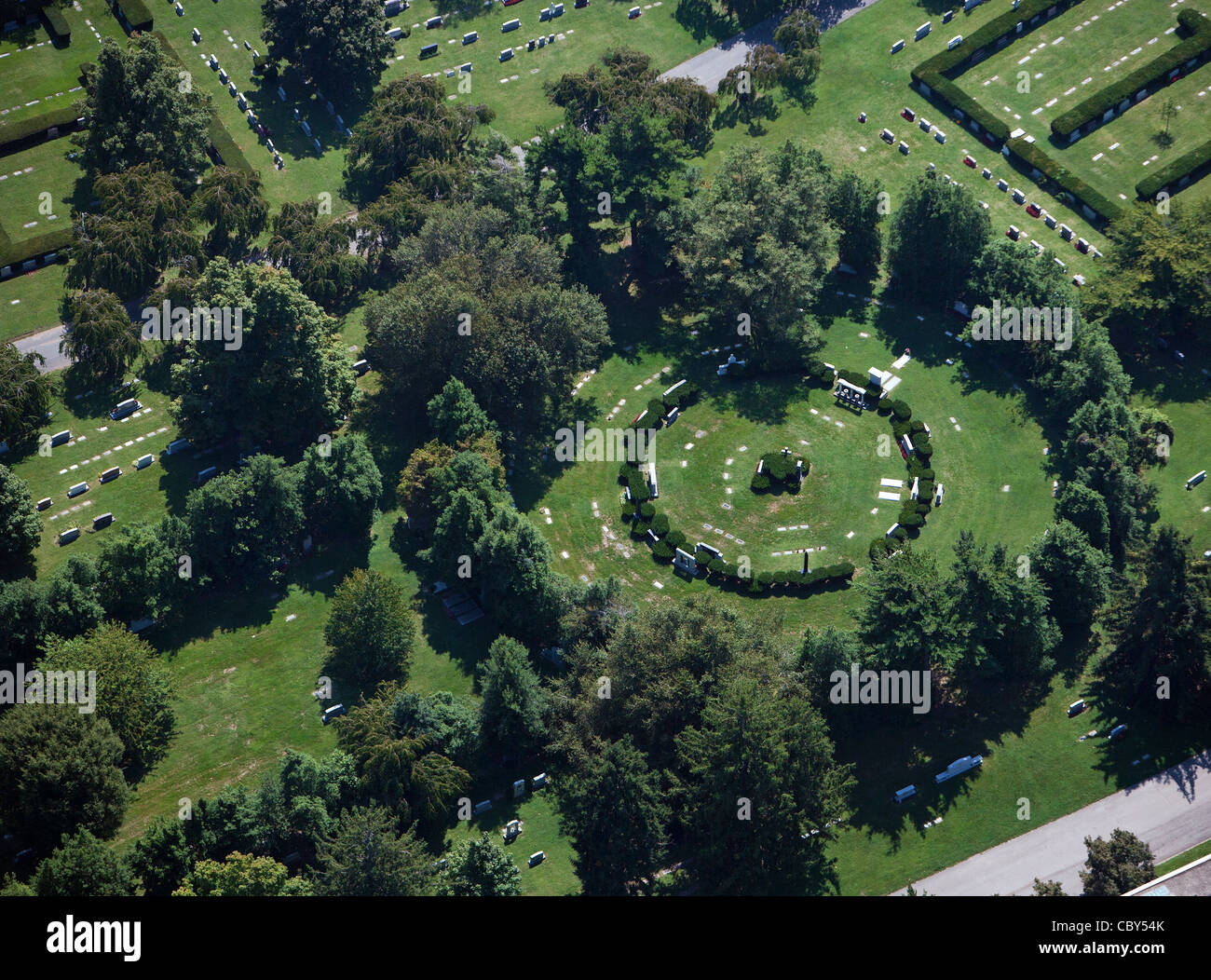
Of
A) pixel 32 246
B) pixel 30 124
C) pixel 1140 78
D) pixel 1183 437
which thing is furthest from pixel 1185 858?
pixel 30 124

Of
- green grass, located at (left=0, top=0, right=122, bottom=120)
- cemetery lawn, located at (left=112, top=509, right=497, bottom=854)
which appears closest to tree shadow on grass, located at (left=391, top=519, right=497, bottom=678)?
cemetery lawn, located at (left=112, top=509, right=497, bottom=854)

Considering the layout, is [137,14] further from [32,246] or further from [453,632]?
[453,632]

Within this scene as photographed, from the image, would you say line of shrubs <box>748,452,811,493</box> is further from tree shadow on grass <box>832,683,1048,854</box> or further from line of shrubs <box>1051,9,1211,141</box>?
line of shrubs <box>1051,9,1211,141</box>

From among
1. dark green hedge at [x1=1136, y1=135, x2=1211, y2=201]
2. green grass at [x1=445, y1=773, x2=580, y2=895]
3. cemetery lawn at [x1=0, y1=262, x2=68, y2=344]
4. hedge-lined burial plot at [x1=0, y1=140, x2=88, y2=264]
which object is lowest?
green grass at [x1=445, y1=773, x2=580, y2=895]

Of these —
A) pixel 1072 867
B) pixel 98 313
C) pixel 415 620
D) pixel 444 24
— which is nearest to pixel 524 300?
pixel 415 620

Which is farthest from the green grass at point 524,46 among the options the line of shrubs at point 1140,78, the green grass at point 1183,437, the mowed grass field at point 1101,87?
the green grass at point 1183,437

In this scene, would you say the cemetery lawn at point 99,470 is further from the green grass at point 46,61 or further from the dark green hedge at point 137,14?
the dark green hedge at point 137,14

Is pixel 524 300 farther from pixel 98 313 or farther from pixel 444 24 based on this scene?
pixel 444 24
